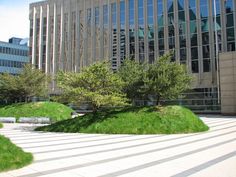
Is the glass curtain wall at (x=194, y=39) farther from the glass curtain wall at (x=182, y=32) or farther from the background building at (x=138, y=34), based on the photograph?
the glass curtain wall at (x=182, y=32)

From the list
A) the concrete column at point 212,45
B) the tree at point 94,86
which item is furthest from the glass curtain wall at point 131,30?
the tree at point 94,86

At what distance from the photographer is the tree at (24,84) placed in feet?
105

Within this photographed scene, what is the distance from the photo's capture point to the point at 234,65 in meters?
35.9

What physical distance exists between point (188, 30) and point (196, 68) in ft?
17.2

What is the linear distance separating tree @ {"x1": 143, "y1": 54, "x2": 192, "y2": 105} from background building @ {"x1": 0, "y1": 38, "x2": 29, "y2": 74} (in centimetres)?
6302

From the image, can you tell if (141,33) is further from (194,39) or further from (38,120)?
(38,120)

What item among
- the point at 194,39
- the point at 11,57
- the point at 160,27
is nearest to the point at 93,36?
the point at 160,27

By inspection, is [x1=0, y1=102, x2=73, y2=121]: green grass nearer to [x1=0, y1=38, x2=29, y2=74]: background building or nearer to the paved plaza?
the paved plaza

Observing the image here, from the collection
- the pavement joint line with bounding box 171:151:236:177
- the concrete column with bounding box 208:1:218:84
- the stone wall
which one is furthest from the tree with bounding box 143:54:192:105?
the concrete column with bounding box 208:1:218:84

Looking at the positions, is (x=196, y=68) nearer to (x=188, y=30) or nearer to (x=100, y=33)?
(x=188, y=30)

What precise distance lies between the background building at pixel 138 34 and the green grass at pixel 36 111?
11.7 meters

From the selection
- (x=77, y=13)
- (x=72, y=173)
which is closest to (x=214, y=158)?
(x=72, y=173)

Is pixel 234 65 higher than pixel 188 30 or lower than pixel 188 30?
lower

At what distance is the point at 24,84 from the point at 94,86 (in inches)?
546
